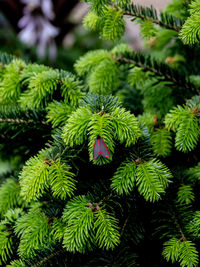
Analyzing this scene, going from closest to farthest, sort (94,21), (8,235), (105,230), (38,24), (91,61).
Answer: (105,230) < (8,235) < (94,21) < (91,61) < (38,24)

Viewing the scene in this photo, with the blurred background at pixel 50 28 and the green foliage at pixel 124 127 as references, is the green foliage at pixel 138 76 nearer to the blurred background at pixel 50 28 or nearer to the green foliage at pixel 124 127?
the green foliage at pixel 124 127

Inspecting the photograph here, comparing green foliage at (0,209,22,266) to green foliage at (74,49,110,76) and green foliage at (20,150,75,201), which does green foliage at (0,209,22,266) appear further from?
green foliage at (74,49,110,76)

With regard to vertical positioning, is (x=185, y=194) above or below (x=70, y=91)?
below

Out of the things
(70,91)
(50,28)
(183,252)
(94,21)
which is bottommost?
(183,252)

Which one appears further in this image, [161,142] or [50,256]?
[161,142]

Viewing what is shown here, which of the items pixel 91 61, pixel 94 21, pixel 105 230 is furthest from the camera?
pixel 91 61

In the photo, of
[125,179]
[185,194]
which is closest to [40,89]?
[125,179]

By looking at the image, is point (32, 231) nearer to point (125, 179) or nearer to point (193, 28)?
point (125, 179)
